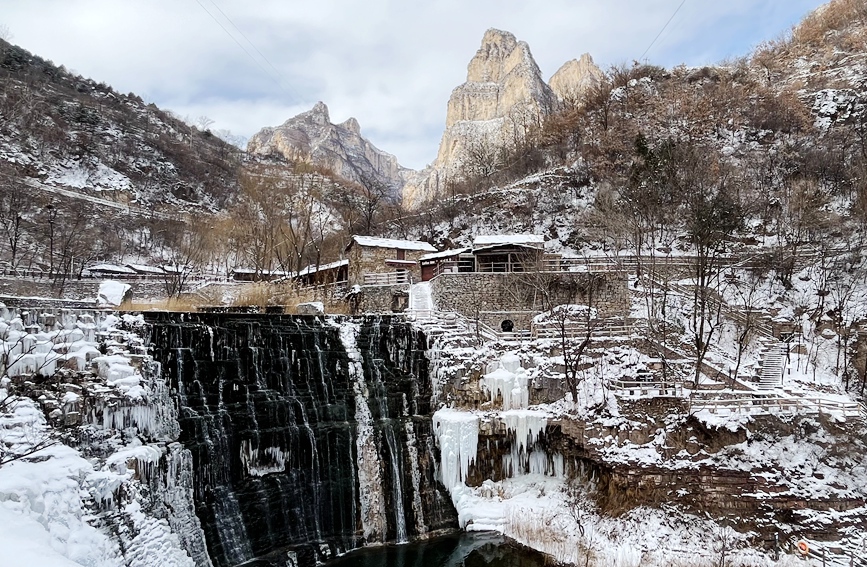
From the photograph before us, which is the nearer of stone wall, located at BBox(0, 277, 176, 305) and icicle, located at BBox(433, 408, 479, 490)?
icicle, located at BBox(433, 408, 479, 490)

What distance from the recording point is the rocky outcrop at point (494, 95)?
8612cm

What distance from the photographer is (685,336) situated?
22781 millimetres

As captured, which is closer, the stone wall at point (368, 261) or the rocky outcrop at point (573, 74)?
the stone wall at point (368, 261)

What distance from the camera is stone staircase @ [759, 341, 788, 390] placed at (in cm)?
1969

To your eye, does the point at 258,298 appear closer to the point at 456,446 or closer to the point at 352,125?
the point at 456,446

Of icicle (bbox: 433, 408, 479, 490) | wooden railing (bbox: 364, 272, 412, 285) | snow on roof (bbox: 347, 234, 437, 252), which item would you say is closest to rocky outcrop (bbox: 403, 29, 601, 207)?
snow on roof (bbox: 347, 234, 437, 252)

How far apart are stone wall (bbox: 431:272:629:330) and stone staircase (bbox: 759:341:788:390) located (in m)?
6.68

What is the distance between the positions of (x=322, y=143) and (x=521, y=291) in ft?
298

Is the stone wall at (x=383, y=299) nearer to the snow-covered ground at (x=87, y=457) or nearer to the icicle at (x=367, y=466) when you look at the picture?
the icicle at (x=367, y=466)

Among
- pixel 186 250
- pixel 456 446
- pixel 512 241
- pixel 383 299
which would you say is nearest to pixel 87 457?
pixel 456 446

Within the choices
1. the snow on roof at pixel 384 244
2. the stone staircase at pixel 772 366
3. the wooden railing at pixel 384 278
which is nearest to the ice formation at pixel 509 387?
the stone staircase at pixel 772 366

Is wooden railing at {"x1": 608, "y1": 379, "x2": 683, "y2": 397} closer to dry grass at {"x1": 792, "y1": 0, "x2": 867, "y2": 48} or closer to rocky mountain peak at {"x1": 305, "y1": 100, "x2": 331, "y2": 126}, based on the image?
dry grass at {"x1": 792, "y1": 0, "x2": 867, "y2": 48}

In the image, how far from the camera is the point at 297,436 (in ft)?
50.2

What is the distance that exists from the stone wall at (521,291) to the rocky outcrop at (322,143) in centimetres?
6929
